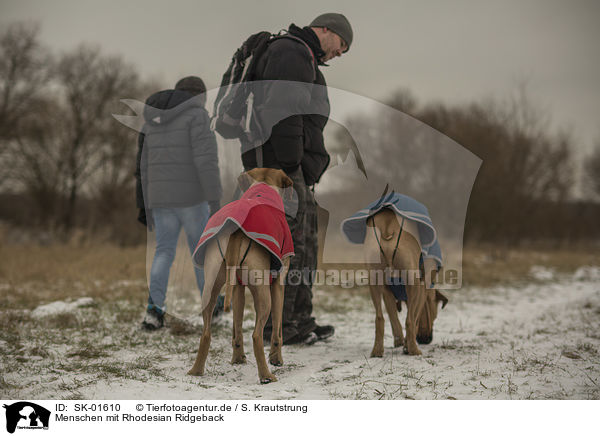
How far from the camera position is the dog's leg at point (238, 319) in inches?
120

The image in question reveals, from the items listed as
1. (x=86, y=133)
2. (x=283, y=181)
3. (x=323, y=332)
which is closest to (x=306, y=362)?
(x=323, y=332)

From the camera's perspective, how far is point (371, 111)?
520cm

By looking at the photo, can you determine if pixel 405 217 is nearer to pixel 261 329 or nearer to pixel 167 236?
pixel 261 329

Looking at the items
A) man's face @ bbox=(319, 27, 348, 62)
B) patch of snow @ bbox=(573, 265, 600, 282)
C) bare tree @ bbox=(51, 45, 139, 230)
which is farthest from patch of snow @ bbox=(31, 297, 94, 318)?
patch of snow @ bbox=(573, 265, 600, 282)

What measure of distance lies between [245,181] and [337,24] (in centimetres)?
162

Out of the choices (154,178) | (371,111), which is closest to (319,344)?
(154,178)

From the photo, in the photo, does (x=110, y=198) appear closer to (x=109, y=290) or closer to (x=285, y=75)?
(x=109, y=290)

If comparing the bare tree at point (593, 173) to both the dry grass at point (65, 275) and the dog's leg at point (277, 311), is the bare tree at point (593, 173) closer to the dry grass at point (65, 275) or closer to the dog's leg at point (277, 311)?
the dry grass at point (65, 275)

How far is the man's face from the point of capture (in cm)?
390

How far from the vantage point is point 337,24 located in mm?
3869

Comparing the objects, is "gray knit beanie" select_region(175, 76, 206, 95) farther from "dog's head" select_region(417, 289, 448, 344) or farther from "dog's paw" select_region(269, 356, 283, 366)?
"dog's head" select_region(417, 289, 448, 344)

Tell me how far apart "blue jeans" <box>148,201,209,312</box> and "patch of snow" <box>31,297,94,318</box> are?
1.23 metres

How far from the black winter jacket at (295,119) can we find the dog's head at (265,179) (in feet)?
1.00
